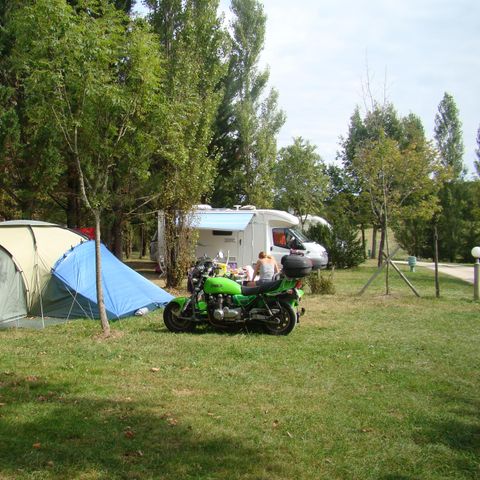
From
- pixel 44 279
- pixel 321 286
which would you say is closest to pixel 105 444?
pixel 44 279

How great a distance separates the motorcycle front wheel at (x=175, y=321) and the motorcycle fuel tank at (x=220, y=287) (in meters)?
0.57

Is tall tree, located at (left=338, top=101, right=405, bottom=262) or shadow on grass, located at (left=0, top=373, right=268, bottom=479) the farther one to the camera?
tall tree, located at (left=338, top=101, right=405, bottom=262)

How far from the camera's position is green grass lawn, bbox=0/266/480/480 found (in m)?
3.74

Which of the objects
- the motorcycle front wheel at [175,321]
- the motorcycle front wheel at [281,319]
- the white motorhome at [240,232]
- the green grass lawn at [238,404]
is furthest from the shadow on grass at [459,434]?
the white motorhome at [240,232]

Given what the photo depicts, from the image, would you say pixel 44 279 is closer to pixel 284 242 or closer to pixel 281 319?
pixel 281 319

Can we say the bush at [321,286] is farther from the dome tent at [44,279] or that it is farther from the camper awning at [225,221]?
the dome tent at [44,279]

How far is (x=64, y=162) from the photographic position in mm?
14008

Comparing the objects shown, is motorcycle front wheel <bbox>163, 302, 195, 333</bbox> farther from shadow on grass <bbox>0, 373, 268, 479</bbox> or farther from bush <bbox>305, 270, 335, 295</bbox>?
bush <bbox>305, 270, 335, 295</bbox>

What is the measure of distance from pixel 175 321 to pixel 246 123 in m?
20.4

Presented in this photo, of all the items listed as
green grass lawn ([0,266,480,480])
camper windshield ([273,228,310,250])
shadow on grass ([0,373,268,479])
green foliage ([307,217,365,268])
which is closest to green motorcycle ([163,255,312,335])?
green grass lawn ([0,266,480,480])

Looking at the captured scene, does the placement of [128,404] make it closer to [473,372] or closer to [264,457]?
[264,457]

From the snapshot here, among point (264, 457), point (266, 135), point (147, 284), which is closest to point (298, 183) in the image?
point (266, 135)

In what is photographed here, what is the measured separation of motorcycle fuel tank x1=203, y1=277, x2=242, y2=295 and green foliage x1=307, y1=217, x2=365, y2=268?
1546 centimetres

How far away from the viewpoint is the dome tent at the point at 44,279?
902 centimetres
